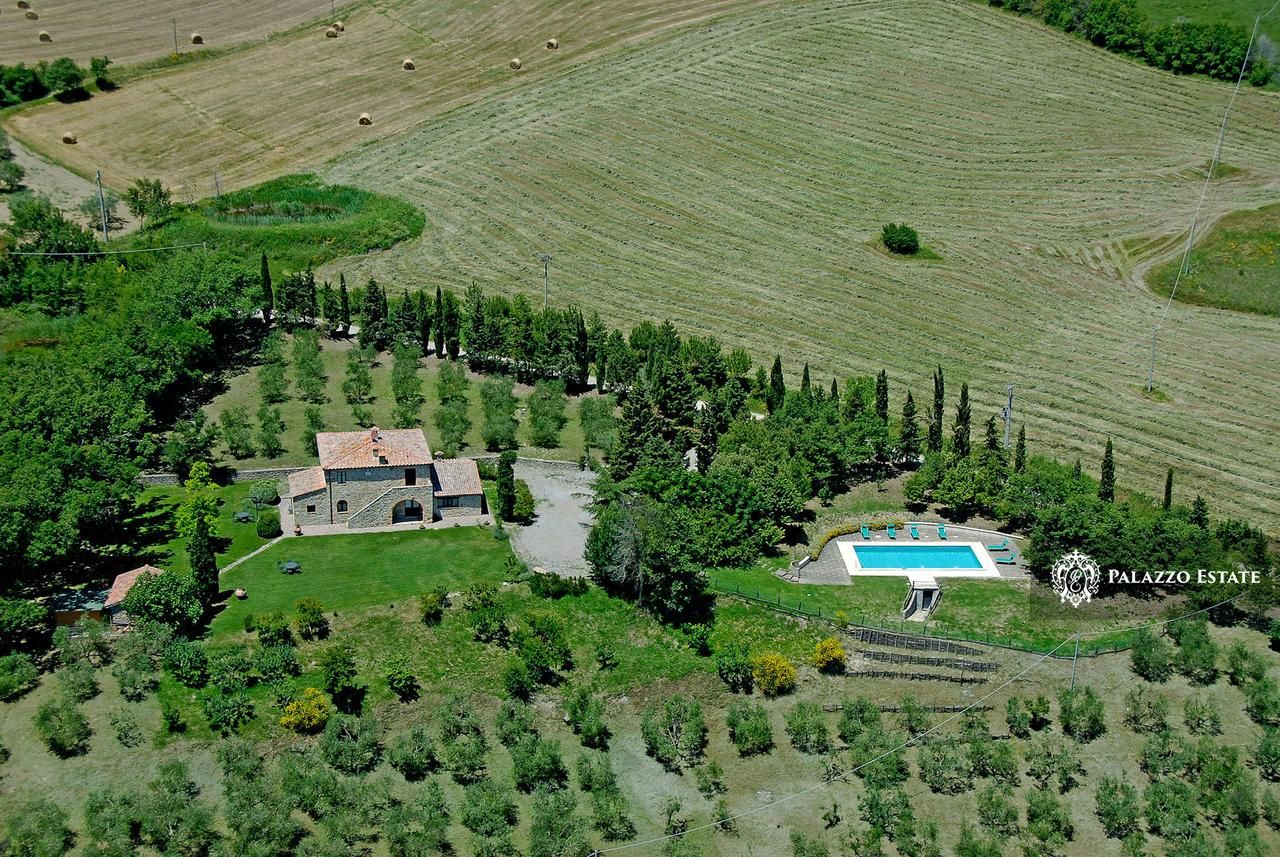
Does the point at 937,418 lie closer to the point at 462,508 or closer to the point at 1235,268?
the point at 462,508

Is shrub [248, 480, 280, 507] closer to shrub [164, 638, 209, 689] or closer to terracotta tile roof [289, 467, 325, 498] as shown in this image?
terracotta tile roof [289, 467, 325, 498]

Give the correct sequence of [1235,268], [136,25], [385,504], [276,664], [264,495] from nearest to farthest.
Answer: [276,664], [385,504], [264,495], [1235,268], [136,25]

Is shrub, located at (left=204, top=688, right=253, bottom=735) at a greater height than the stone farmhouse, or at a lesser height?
lesser

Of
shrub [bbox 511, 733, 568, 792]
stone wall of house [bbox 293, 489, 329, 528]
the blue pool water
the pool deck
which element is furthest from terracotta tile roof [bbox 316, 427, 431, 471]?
the blue pool water

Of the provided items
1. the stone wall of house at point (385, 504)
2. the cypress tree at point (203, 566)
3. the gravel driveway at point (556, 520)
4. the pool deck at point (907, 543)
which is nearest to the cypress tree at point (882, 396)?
the pool deck at point (907, 543)

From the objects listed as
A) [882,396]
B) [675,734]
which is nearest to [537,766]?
[675,734]
